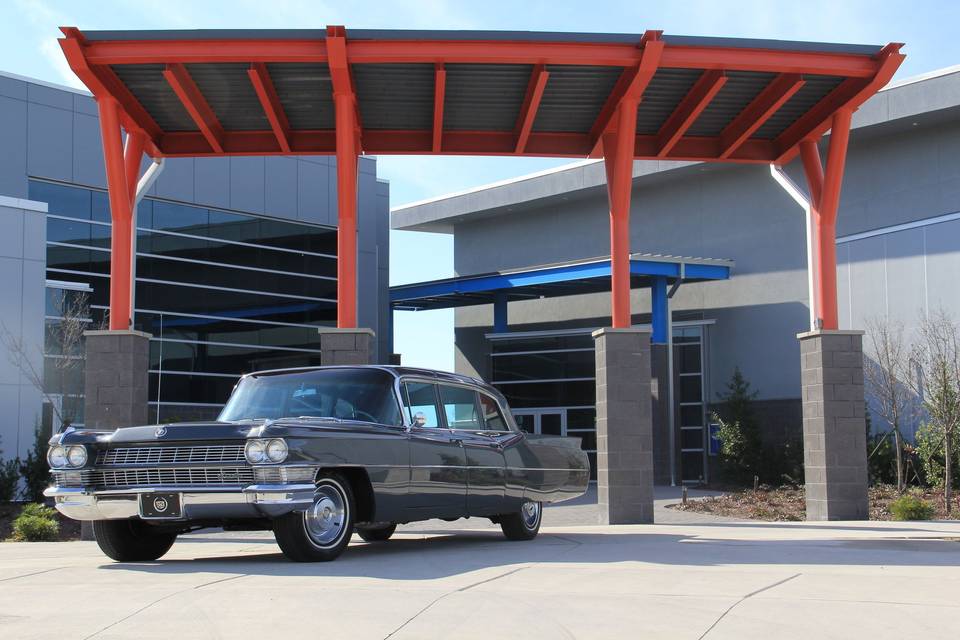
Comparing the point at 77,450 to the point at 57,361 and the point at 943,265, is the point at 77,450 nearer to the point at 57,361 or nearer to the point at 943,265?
the point at 57,361

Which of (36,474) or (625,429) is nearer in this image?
(625,429)

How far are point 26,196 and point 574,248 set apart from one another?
1731cm

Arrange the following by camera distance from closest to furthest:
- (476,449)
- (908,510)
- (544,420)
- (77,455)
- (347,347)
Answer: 1. (77,455)
2. (476,449)
3. (347,347)
4. (908,510)
5. (544,420)

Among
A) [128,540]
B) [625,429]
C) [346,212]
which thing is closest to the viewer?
[128,540]

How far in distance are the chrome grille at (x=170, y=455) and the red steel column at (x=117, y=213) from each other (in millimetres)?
6941

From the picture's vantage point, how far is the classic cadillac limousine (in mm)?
7957

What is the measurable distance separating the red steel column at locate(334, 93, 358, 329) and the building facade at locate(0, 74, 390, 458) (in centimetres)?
1044

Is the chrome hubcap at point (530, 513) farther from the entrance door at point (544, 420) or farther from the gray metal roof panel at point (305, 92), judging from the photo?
the entrance door at point (544, 420)

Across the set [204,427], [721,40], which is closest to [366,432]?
[204,427]

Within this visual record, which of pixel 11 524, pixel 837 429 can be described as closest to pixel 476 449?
pixel 837 429

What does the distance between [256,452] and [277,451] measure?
0.16 meters

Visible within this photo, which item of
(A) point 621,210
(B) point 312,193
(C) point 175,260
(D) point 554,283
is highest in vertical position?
(B) point 312,193

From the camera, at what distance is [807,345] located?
16.2 m

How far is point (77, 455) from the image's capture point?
27.3ft
